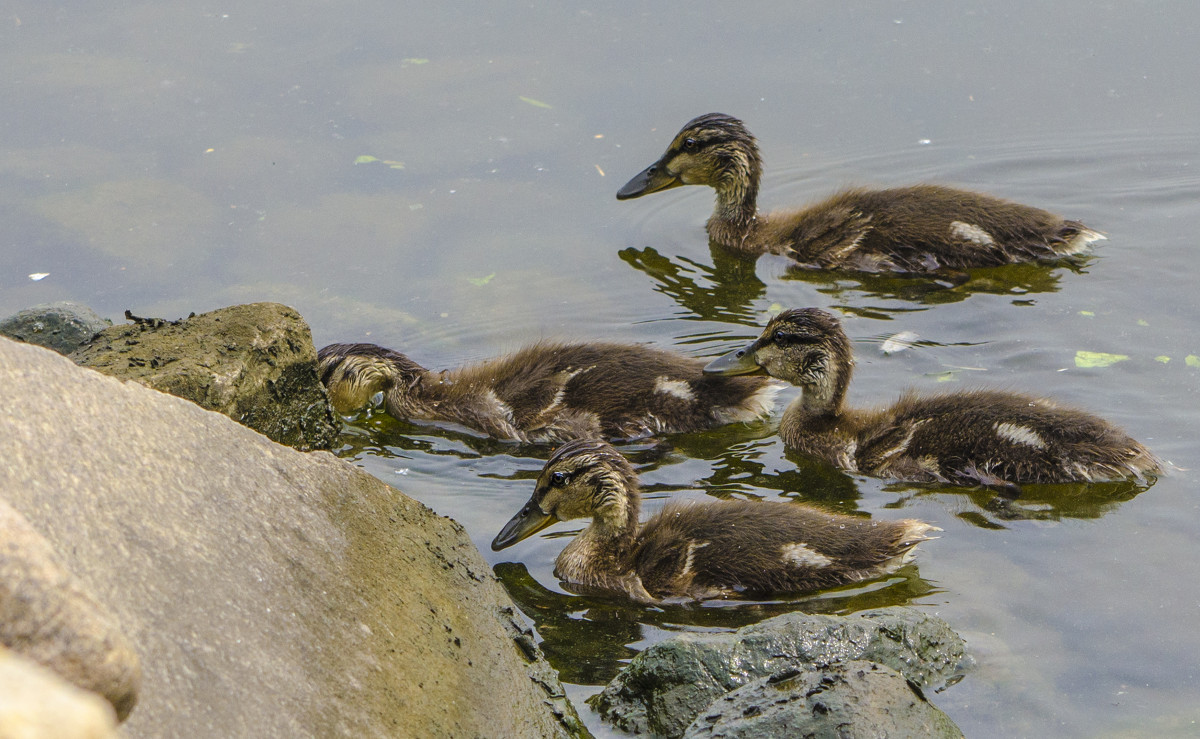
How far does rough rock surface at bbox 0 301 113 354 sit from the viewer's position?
614 centimetres

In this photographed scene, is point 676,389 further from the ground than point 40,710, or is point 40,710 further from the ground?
point 40,710

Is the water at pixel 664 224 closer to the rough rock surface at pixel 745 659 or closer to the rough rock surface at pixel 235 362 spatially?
the rough rock surface at pixel 745 659

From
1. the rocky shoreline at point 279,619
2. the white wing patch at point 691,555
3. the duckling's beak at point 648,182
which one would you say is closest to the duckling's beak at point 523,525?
the white wing patch at point 691,555

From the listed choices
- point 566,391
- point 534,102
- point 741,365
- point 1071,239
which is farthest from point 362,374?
point 1071,239

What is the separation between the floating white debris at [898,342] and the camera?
22.0 ft

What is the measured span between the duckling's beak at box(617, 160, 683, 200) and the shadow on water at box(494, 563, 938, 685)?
407 centimetres

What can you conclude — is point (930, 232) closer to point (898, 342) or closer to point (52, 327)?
point (898, 342)

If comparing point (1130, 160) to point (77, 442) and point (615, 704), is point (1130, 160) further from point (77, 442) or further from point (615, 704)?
point (77, 442)

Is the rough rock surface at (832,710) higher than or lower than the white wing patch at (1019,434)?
lower

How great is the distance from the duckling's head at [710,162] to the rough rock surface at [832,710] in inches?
209

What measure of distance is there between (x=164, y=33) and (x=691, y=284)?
5673 millimetres

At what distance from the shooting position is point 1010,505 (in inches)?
209

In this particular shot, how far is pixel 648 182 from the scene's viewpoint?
8.40 meters

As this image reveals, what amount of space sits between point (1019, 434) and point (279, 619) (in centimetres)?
369
